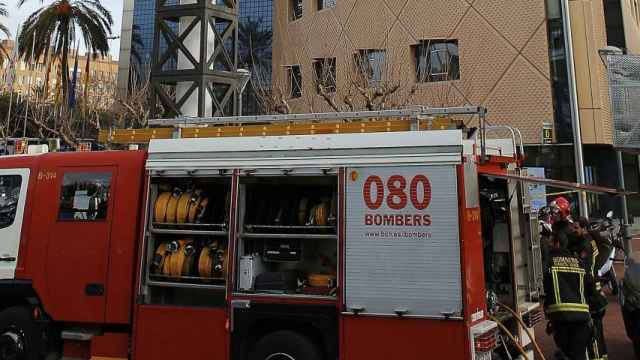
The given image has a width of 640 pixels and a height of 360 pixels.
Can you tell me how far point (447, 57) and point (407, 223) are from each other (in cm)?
1898

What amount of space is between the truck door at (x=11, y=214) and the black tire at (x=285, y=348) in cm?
314

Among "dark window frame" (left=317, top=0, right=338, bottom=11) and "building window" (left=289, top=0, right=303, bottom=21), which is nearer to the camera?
"dark window frame" (left=317, top=0, right=338, bottom=11)

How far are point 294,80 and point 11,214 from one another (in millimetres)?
21200

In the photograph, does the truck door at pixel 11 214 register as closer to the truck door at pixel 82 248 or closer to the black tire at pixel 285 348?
the truck door at pixel 82 248

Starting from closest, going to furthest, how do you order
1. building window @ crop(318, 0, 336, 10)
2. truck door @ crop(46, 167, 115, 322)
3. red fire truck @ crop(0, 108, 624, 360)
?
red fire truck @ crop(0, 108, 624, 360) → truck door @ crop(46, 167, 115, 322) → building window @ crop(318, 0, 336, 10)

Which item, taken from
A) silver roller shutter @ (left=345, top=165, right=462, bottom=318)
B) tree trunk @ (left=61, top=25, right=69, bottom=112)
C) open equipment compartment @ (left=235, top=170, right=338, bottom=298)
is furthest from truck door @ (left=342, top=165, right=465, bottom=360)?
tree trunk @ (left=61, top=25, right=69, bottom=112)

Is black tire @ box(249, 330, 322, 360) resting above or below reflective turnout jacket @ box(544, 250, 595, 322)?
below

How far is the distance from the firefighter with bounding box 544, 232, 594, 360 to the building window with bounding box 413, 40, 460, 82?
55.6 feet

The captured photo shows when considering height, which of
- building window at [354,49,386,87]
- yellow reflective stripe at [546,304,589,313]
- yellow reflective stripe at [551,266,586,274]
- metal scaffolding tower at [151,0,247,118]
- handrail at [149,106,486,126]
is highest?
building window at [354,49,386,87]

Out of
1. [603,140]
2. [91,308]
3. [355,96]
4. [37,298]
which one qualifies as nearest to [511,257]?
[91,308]

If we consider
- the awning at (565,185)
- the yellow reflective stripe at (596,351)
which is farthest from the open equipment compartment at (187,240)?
the yellow reflective stripe at (596,351)

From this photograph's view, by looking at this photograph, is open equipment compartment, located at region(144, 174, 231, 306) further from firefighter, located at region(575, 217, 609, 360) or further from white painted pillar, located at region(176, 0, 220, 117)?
white painted pillar, located at region(176, 0, 220, 117)

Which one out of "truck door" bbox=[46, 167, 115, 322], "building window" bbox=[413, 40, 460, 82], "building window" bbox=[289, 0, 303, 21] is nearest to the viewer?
"truck door" bbox=[46, 167, 115, 322]

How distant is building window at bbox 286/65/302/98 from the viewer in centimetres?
2534
